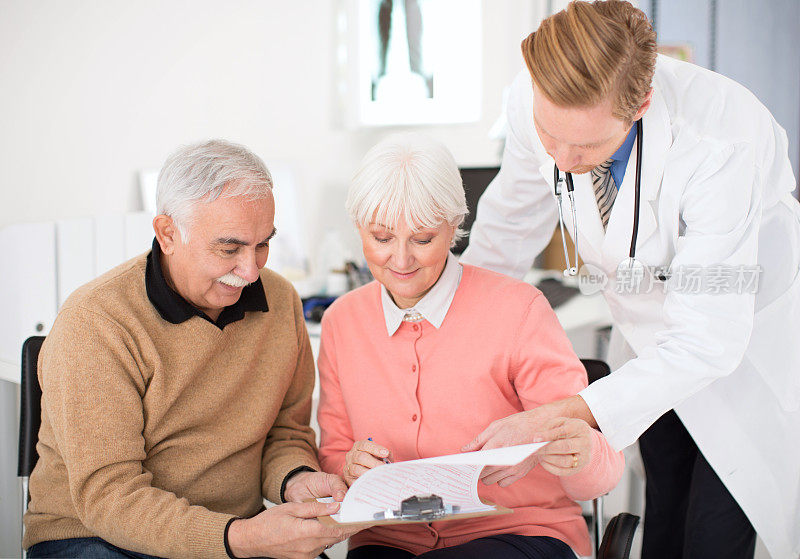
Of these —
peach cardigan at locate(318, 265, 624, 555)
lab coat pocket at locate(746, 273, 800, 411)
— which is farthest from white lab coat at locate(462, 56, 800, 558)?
peach cardigan at locate(318, 265, 624, 555)

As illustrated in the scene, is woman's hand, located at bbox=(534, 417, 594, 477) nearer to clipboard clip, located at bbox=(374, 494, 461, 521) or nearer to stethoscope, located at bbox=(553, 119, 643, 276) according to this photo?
clipboard clip, located at bbox=(374, 494, 461, 521)

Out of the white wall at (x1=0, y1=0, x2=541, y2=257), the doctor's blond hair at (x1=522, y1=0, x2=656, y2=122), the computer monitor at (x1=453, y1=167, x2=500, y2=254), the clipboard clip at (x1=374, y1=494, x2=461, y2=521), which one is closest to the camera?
the clipboard clip at (x1=374, y1=494, x2=461, y2=521)

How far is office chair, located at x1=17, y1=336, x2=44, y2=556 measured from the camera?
1.38 metres

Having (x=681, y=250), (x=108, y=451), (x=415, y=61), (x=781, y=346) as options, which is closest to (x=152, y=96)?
(x=415, y=61)

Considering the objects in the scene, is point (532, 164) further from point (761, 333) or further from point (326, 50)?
Answer: point (326, 50)

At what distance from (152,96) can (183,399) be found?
4.49 ft

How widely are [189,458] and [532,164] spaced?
95 centimetres

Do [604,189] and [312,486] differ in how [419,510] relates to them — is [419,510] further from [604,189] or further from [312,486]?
[604,189]

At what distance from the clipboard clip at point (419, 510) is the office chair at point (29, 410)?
73 cm

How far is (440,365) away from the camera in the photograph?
136cm

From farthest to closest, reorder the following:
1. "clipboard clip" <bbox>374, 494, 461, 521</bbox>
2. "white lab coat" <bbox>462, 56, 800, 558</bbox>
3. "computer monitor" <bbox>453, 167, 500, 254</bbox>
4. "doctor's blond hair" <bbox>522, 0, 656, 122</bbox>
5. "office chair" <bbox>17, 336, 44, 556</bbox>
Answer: "computer monitor" <bbox>453, 167, 500, 254</bbox> → "office chair" <bbox>17, 336, 44, 556</bbox> → "white lab coat" <bbox>462, 56, 800, 558</bbox> → "doctor's blond hair" <bbox>522, 0, 656, 122</bbox> → "clipboard clip" <bbox>374, 494, 461, 521</bbox>

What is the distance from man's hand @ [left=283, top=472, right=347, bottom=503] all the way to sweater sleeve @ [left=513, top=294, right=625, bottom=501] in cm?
37

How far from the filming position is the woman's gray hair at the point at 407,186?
127 centimetres

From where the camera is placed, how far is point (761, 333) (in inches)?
56.6
